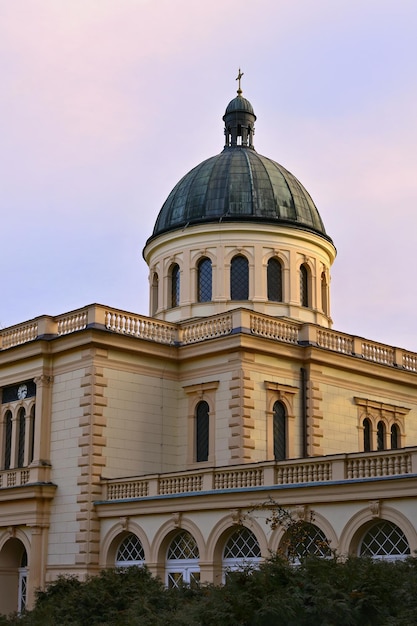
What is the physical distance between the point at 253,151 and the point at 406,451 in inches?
902

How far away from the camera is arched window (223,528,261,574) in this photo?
26.2 meters

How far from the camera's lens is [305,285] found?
39.9 meters

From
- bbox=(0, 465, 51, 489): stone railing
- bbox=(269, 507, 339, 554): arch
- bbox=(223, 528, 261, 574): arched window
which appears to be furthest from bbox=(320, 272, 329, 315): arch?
bbox=(269, 507, 339, 554): arch

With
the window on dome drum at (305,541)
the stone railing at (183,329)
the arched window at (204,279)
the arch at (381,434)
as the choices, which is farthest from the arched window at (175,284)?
the window on dome drum at (305,541)

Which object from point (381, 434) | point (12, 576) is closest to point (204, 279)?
point (381, 434)

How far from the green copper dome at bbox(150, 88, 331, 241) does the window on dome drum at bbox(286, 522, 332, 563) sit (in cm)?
1698

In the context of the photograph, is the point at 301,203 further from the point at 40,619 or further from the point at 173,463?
the point at 40,619

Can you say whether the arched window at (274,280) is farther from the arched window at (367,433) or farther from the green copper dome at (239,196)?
the arched window at (367,433)

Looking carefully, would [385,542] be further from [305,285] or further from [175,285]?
[175,285]

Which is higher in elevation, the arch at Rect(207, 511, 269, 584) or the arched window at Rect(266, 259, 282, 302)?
the arched window at Rect(266, 259, 282, 302)

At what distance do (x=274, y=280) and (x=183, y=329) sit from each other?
6169 millimetres

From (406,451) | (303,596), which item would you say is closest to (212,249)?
Result: (406,451)

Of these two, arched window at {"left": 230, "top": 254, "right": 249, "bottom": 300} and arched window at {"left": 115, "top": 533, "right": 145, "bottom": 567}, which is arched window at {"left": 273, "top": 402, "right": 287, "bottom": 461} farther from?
arched window at {"left": 230, "top": 254, "right": 249, "bottom": 300}

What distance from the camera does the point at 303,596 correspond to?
1585 centimetres
